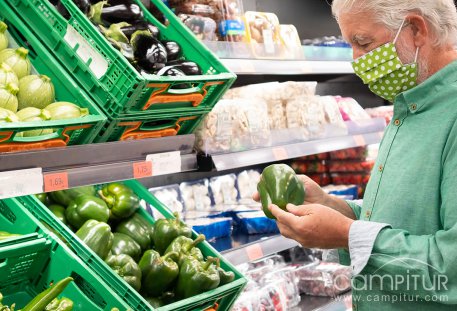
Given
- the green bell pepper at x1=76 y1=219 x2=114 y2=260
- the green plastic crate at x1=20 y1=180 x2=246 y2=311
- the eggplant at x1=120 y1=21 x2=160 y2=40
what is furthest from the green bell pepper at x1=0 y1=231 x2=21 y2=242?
the eggplant at x1=120 y1=21 x2=160 y2=40

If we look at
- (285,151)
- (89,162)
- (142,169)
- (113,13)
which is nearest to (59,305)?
(89,162)

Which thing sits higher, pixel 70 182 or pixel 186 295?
pixel 70 182

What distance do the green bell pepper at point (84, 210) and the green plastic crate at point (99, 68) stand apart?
44 cm

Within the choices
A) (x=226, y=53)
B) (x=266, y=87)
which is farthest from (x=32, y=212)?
(x=266, y=87)

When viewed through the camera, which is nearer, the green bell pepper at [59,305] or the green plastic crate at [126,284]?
the green bell pepper at [59,305]

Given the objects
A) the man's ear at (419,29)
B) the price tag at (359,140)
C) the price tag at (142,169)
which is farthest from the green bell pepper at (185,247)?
the price tag at (359,140)

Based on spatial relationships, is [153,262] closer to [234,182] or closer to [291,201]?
[291,201]

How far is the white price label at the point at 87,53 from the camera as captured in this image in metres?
2.06

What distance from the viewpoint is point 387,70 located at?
180 centimetres

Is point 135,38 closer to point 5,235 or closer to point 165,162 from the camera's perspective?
point 165,162

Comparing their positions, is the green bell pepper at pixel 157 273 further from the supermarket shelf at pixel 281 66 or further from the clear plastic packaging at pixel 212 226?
the supermarket shelf at pixel 281 66

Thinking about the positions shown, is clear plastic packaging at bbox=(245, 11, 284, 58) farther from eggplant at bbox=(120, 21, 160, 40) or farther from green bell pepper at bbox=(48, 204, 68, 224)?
green bell pepper at bbox=(48, 204, 68, 224)

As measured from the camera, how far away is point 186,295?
2240 millimetres

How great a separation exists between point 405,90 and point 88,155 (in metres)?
0.96
